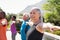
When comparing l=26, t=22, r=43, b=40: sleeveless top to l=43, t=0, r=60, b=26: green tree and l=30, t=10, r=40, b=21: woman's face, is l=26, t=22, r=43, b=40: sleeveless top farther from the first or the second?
l=43, t=0, r=60, b=26: green tree

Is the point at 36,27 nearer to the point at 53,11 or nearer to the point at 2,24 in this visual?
the point at 2,24

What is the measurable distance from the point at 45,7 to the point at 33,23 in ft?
115

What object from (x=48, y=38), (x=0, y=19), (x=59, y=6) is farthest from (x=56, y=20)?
(x=0, y=19)

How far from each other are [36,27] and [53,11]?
33.6 metres

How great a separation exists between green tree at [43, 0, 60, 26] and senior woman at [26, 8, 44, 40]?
30.5 metres

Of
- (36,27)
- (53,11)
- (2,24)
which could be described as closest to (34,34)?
(36,27)

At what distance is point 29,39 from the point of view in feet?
17.8

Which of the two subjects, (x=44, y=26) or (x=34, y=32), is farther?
(x=34, y=32)

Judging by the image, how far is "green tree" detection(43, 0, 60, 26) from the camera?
3694cm

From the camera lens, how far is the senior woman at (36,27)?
536 centimetres

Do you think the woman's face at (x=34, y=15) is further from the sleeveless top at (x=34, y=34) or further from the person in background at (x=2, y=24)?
the person in background at (x=2, y=24)

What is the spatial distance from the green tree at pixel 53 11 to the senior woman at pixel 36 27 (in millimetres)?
30526

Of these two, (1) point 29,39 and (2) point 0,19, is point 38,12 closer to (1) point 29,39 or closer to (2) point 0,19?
(1) point 29,39

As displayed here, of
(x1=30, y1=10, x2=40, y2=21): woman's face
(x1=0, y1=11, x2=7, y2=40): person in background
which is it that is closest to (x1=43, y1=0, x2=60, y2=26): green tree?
(x1=0, y1=11, x2=7, y2=40): person in background
